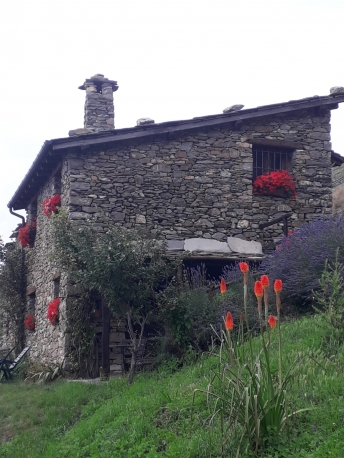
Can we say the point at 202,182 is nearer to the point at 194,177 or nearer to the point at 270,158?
the point at 194,177

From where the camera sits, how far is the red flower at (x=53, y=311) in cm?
1198

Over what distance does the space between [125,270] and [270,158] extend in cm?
521

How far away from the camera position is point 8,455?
24.3 feet

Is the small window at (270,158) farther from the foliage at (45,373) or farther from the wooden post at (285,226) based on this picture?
the foliage at (45,373)

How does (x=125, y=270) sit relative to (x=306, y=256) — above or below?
below

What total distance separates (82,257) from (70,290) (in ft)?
6.32

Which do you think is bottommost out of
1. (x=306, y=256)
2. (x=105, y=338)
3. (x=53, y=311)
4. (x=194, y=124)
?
(x=105, y=338)

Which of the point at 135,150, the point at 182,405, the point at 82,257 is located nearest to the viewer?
the point at 182,405

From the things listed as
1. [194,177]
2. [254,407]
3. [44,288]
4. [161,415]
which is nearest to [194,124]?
[194,177]

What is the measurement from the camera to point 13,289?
1556 centimetres

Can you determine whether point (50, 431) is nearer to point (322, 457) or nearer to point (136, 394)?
point (136, 394)

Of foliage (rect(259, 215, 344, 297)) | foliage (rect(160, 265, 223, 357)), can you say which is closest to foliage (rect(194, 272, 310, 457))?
→ foliage (rect(259, 215, 344, 297))

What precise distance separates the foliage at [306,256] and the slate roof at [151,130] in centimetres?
334

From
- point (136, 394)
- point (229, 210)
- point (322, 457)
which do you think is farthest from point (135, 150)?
point (322, 457)
